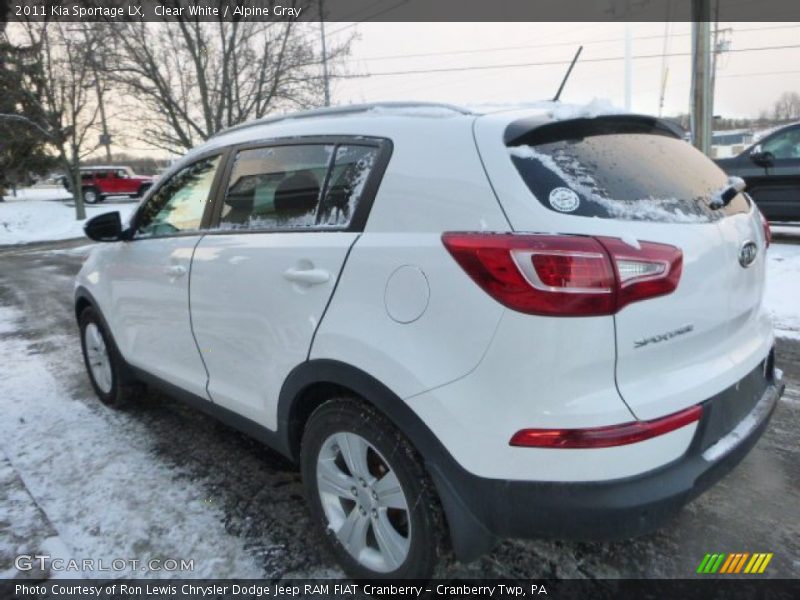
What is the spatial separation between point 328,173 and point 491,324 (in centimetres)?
101

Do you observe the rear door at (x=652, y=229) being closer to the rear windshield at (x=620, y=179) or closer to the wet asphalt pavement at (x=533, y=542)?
the rear windshield at (x=620, y=179)

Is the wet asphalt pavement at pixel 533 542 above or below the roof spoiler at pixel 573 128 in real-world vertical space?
below

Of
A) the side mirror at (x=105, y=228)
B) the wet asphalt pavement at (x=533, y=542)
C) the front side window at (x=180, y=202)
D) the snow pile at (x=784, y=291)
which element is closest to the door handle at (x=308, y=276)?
the front side window at (x=180, y=202)

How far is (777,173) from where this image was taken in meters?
9.09

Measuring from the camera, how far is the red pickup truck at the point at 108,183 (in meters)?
32.2

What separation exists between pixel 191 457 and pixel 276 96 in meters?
16.8

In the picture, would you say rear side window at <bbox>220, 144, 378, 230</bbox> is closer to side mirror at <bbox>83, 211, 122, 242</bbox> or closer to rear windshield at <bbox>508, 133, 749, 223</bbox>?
rear windshield at <bbox>508, 133, 749, 223</bbox>

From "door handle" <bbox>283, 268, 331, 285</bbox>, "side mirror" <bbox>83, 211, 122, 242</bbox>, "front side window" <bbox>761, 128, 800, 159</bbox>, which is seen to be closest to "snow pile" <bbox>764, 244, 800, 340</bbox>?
"front side window" <bbox>761, 128, 800, 159</bbox>

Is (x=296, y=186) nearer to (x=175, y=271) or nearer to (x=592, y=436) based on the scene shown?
(x=175, y=271)

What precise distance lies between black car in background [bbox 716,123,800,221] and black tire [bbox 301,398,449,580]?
30.0 feet

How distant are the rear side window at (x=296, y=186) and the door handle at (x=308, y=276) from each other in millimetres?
181

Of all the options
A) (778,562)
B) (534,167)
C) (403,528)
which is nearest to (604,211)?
(534,167)

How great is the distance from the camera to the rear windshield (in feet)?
5.82

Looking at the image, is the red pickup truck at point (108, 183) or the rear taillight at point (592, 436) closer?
the rear taillight at point (592, 436)
